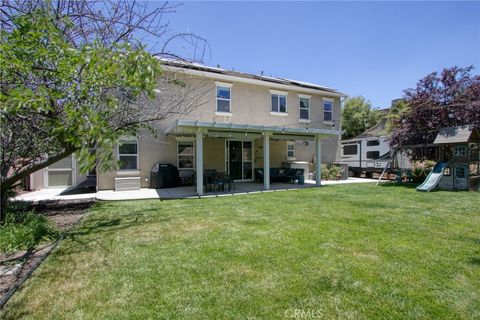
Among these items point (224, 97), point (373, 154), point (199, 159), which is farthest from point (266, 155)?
point (373, 154)

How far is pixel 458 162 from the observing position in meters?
11.7

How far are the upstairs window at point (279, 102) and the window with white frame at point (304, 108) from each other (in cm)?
122

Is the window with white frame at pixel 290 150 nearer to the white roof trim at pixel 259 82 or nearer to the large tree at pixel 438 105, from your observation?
the white roof trim at pixel 259 82

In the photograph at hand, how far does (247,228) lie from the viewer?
545 centimetres

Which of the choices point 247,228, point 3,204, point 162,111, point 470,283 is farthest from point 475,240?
point 3,204

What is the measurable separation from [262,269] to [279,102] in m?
12.9

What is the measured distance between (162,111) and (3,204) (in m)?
4.84

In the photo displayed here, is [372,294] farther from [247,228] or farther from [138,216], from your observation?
[138,216]

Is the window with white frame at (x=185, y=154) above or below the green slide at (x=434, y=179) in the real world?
above

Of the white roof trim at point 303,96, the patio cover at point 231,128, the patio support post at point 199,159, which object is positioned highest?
the white roof trim at point 303,96

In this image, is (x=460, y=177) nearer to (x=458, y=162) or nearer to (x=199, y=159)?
(x=458, y=162)

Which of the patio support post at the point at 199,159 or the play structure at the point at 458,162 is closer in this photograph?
the patio support post at the point at 199,159

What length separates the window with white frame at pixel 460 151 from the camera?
11.6m

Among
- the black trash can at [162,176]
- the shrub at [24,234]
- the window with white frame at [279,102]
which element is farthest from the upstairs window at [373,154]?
the shrub at [24,234]
